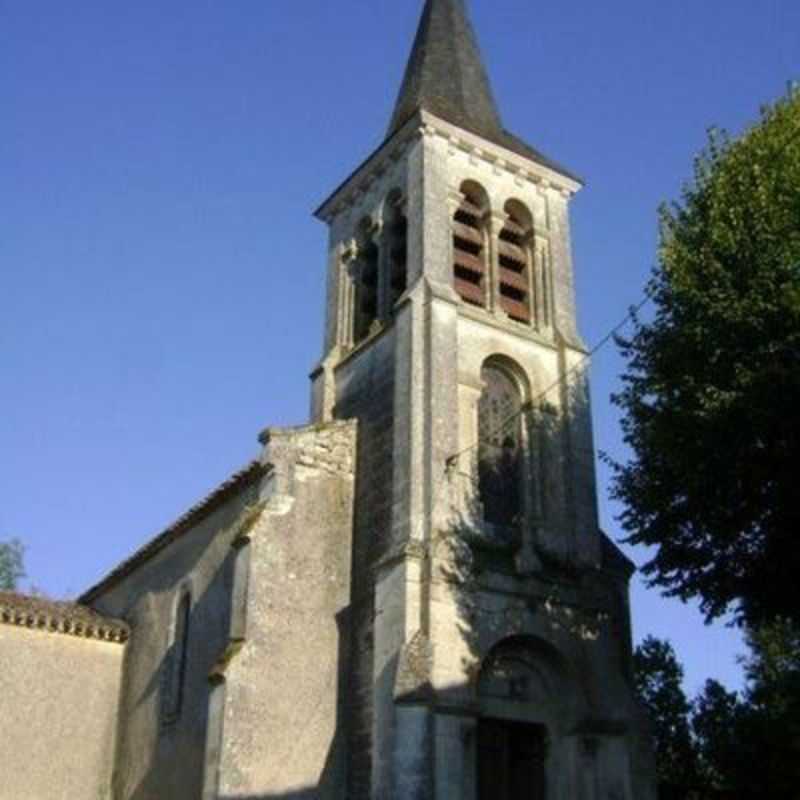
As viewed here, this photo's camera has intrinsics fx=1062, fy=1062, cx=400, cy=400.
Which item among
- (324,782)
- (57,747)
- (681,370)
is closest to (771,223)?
(681,370)

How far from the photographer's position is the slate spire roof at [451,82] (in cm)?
2173

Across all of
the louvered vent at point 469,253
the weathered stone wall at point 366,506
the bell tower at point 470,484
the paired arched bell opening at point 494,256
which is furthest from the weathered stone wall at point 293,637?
the paired arched bell opening at point 494,256

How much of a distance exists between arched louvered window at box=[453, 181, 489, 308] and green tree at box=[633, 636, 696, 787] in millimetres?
9502

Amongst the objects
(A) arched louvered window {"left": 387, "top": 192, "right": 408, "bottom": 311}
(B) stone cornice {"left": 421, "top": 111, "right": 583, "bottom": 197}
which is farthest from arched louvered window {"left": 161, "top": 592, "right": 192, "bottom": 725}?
(B) stone cornice {"left": 421, "top": 111, "right": 583, "bottom": 197}

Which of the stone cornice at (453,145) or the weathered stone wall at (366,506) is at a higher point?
the stone cornice at (453,145)

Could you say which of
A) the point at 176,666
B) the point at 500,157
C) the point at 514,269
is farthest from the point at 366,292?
the point at 176,666

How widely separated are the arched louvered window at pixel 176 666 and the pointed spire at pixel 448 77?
407 inches

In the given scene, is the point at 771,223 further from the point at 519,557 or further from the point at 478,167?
the point at 478,167

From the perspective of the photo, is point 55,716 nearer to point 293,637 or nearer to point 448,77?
point 293,637

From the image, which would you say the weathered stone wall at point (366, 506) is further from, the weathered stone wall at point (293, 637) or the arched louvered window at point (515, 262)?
the arched louvered window at point (515, 262)

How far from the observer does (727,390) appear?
1398 centimetres

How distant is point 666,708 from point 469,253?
37.8ft

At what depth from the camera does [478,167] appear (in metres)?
21.3

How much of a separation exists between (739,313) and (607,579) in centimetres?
585
